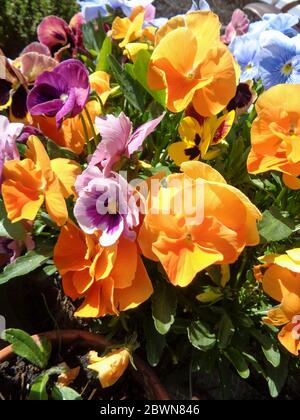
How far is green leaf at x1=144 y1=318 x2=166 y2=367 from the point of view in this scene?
0.90m

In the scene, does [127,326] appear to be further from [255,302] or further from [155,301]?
[255,302]

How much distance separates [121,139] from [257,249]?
0.35 meters

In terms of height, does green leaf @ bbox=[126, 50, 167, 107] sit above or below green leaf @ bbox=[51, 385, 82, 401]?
above

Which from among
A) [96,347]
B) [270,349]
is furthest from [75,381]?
[270,349]

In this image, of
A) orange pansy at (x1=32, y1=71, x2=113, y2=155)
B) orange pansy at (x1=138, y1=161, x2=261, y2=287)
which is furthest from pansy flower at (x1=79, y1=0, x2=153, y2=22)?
orange pansy at (x1=138, y1=161, x2=261, y2=287)

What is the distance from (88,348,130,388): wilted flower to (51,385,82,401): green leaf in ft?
0.19

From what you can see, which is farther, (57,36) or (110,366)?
(57,36)

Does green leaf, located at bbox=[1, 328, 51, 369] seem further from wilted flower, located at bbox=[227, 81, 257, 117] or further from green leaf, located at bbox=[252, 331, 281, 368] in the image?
wilted flower, located at bbox=[227, 81, 257, 117]

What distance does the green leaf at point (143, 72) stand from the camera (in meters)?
0.94

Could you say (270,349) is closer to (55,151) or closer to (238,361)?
(238,361)

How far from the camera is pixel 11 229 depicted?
85cm

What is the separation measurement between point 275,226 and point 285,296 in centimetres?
11

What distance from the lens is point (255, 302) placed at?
3.22ft

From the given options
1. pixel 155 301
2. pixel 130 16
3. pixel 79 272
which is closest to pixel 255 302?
pixel 155 301
